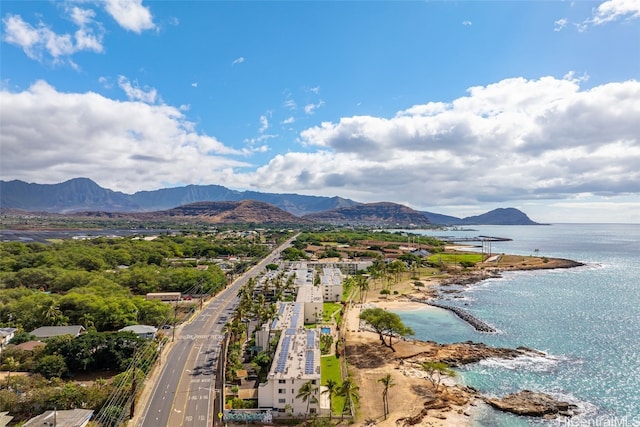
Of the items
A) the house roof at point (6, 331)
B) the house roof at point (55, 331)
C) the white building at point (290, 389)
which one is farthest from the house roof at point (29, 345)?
the white building at point (290, 389)

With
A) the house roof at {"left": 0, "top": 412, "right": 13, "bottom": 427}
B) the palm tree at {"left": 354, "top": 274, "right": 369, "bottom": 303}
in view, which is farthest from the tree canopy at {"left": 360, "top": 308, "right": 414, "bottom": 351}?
the house roof at {"left": 0, "top": 412, "right": 13, "bottom": 427}

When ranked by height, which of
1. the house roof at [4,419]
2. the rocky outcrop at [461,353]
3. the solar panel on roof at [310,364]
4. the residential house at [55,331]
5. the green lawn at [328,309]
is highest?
the solar panel on roof at [310,364]

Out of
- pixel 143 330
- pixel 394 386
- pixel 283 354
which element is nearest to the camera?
pixel 283 354

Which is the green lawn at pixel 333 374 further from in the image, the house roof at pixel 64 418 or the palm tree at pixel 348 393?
the house roof at pixel 64 418

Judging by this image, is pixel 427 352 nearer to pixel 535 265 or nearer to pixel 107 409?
pixel 107 409

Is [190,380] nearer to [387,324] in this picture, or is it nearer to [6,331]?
[387,324]

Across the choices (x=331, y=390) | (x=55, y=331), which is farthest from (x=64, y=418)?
(x=55, y=331)
